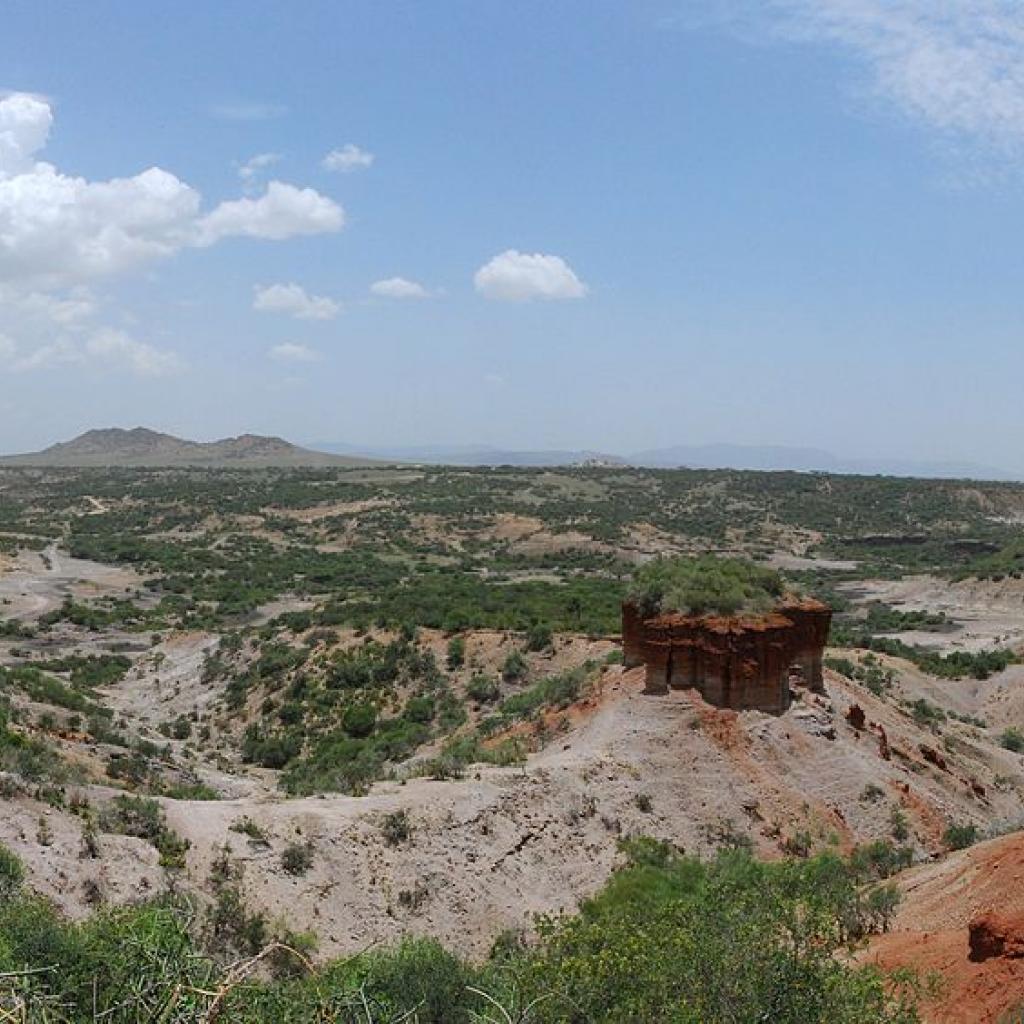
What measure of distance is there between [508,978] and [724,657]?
48.6 ft

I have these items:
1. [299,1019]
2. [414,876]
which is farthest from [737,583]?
[299,1019]

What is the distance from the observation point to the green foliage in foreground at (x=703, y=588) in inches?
979

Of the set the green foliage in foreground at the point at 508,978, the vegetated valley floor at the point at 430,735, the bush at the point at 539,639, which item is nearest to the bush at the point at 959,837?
the vegetated valley floor at the point at 430,735

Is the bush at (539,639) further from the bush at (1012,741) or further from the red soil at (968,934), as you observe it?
the red soil at (968,934)

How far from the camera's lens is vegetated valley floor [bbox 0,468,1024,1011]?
643 inches

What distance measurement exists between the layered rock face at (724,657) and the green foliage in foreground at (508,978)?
36.6ft

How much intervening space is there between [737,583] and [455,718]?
10.3 meters

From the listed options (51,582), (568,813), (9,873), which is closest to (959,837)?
(568,813)

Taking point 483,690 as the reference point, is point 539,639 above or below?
above

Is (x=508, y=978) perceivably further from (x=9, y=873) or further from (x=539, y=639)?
(x=539, y=639)

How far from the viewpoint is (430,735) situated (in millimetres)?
30594

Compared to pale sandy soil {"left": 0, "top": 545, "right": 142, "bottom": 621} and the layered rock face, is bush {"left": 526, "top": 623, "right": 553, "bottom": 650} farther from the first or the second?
pale sandy soil {"left": 0, "top": 545, "right": 142, "bottom": 621}

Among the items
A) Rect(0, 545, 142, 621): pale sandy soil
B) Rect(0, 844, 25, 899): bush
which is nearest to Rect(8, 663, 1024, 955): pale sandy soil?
Rect(0, 844, 25, 899): bush

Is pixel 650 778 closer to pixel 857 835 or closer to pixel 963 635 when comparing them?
pixel 857 835
